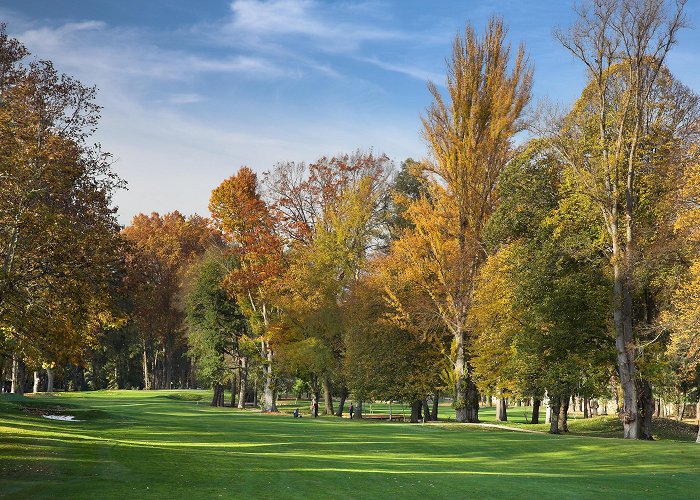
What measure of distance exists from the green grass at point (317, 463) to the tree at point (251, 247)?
2141 centimetres

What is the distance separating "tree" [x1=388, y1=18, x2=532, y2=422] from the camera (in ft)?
151

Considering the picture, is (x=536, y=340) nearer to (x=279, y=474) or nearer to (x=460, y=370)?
(x=460, y=370)

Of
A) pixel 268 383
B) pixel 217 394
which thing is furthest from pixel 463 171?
pixel 217 394

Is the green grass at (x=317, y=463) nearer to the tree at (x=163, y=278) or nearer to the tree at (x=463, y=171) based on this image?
the tree at (x=463, y=171)

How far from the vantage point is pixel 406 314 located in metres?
48.4

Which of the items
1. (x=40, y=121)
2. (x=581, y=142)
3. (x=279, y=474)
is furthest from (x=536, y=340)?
(x=40, y=121)

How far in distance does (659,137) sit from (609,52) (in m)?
5.21

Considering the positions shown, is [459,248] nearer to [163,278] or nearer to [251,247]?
[251,247]

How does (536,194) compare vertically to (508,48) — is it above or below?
below

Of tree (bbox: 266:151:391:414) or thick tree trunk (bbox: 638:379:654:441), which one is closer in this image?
thick tree trunk (bbox: 638:379:654:441)

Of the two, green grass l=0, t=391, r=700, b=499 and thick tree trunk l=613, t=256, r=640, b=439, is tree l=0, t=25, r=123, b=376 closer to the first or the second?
green grass l=0, t=391, r=700, b=499

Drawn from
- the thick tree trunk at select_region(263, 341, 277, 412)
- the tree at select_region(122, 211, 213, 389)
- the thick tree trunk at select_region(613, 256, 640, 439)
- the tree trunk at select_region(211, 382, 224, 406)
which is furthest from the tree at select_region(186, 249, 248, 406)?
the thick tree trunk at select_region(613, 256, 640, 439)

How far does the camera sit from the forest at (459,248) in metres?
24.5

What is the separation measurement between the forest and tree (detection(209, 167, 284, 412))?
6.5 inches
